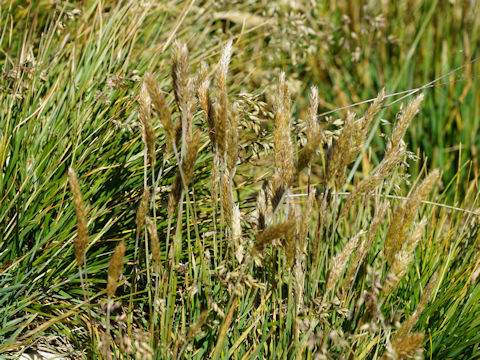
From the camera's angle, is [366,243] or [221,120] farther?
[366,243]

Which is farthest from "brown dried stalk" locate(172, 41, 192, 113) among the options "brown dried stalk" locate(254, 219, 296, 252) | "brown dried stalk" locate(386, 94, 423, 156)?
"brown dried stalk" locate(386, 94, 423, 156)

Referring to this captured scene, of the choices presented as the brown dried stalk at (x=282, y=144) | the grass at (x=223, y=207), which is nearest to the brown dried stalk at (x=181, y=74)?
the grass at (x=223, y=207)

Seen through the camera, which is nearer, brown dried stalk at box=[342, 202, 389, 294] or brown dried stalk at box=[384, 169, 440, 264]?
brown dried stalk at box=[384, 169, 440, 264]

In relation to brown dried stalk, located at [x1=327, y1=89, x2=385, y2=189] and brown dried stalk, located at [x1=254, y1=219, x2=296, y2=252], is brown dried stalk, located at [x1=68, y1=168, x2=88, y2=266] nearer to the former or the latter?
brown dried stalk, located at [x1=254, y1=219, x2=296, y2=252]

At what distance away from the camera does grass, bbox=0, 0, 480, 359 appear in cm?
148

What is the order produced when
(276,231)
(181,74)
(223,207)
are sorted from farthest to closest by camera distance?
1. (223,207)
2. (181,74)
3. (276,231)

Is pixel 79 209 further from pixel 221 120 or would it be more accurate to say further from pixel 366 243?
pixel 366 243

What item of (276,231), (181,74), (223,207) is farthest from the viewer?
(223,207)

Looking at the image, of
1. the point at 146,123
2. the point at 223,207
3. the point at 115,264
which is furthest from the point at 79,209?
the point at 223,207

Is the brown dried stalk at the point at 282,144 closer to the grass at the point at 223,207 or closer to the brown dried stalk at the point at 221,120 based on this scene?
the grass at the point at 223,207

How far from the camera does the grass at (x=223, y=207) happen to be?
4.85 feet

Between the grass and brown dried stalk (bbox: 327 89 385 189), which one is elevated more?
brown dried stalk (bbox: 327 89 385 189)

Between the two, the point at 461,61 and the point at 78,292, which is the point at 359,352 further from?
the point at 461,61

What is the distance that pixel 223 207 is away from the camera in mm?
1547
